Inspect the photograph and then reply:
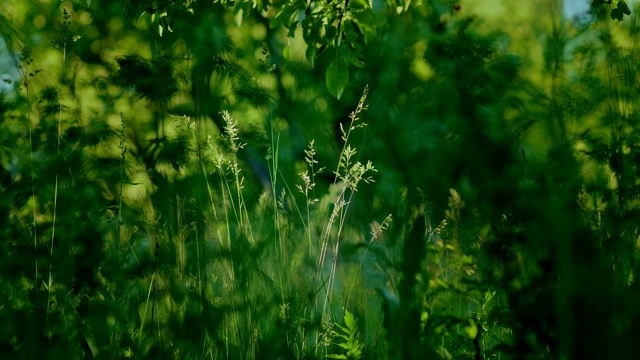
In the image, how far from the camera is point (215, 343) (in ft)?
5.42

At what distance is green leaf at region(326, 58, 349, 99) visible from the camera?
2.02 meters

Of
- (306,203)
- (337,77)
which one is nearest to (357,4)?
(337,77)

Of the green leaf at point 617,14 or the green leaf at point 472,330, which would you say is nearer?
the green leaf at point 472,330

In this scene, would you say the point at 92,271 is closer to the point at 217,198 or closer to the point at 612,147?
the point at 217,198

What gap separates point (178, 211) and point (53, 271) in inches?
15.4

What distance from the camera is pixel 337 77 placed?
6.70 feet

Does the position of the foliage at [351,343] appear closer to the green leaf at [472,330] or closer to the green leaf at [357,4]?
the green leaf at [472,330]

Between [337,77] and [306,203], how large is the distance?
459mm

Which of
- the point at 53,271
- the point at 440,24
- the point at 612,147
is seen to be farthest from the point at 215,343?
the point at 440,24

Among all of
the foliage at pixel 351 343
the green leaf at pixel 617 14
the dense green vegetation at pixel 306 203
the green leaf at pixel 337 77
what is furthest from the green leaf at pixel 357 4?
the foliage at pixel 351 343

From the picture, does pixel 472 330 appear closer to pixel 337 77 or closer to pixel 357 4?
pixel 337 77

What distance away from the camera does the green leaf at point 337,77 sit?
2.02m

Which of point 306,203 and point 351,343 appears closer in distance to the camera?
point 351,343

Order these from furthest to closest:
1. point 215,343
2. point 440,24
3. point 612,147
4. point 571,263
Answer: point 440,24
point 612,147
point 571,263
point 215,343
